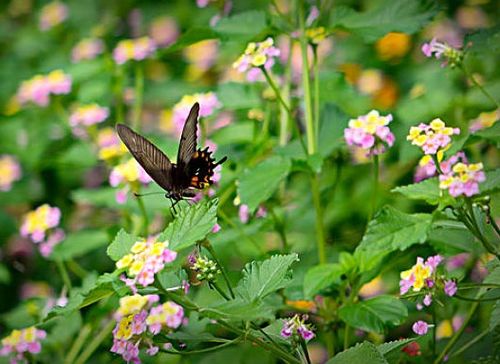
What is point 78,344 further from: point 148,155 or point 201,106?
point 148,155

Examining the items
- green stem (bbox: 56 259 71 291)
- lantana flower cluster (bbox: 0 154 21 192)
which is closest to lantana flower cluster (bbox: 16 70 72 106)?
lantana flower cluster (bbox: 0 154 21 192)

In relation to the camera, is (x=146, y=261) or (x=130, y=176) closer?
(x=146, y=261)

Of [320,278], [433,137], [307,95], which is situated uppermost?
[433,137]

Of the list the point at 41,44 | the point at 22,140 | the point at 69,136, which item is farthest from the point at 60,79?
the point at 41,44

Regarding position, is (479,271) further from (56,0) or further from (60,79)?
(56,0)

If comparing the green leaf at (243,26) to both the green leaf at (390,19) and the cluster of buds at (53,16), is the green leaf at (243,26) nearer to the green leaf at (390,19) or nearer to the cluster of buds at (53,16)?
the green leaf at (390,19)

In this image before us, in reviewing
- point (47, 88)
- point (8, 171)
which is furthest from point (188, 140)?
point (8, 171)

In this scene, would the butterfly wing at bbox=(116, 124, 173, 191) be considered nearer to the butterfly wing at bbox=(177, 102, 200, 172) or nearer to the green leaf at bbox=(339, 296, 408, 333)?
the butterfly wing at bbox=(177, 102, 200, 172)
